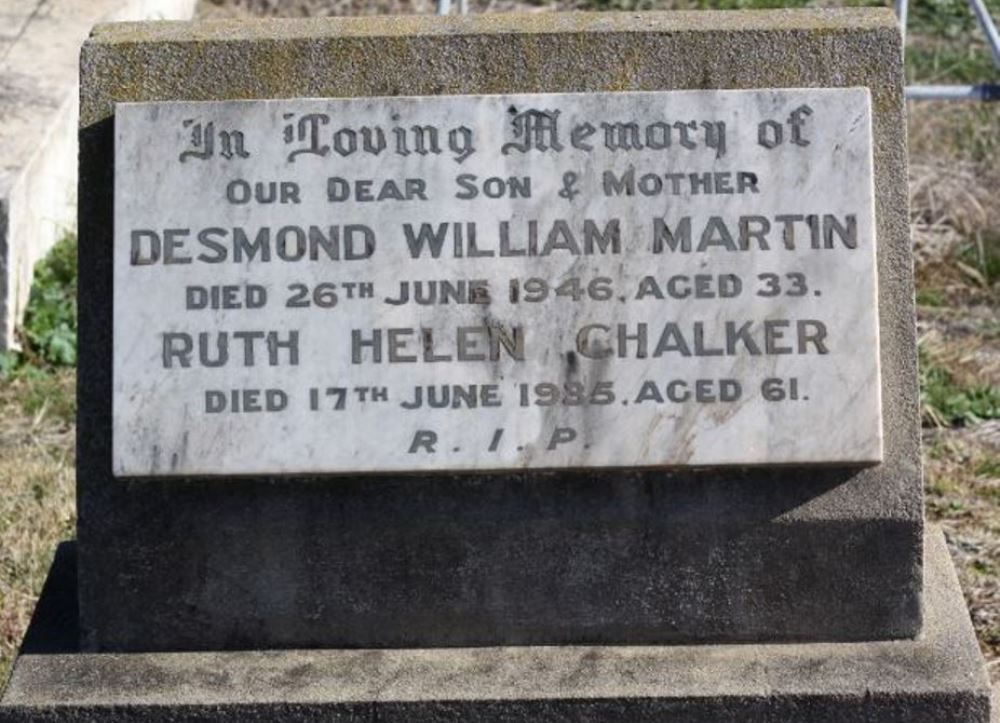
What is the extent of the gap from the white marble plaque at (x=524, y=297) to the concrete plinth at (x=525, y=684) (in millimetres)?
355

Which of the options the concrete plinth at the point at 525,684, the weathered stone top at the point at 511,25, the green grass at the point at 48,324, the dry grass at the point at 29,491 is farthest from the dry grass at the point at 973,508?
the green grass at the point at 48,324

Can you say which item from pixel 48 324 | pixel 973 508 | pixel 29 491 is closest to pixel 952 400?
pixel 973 508

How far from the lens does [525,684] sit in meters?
3.20

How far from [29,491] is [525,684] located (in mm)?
2243

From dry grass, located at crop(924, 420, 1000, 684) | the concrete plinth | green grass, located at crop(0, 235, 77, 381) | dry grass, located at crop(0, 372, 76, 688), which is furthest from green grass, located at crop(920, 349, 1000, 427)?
green grass, located at crop(0, 235, 77, 381)

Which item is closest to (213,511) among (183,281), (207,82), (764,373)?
(183,281)

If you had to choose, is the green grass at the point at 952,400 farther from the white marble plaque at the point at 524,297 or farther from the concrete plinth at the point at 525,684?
the white marble plaque at the point at 524,297

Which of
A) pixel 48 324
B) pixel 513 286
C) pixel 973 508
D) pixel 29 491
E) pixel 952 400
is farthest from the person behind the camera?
pixel 48 324

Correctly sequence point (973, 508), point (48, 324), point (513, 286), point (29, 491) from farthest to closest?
point (48, 324) → point (29, 491) → point (973, 508) → point (513, 286)

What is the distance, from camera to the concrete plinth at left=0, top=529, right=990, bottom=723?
3.16 m

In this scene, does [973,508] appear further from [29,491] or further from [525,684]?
[29,491]

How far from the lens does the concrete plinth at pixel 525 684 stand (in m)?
3.16

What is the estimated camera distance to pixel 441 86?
3246mm

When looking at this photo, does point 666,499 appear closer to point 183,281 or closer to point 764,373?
point 764,373
